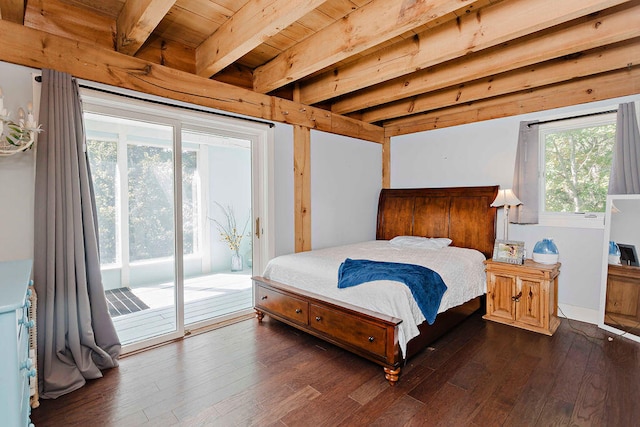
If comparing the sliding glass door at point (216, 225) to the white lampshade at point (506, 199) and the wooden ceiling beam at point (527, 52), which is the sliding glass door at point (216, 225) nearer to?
the wooden ceiling beam at point (527, 52)

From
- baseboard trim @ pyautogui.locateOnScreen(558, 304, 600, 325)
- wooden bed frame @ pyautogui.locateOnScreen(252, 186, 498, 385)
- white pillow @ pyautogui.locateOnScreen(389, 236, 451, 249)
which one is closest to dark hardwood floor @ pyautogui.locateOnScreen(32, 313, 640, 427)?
wooden bed frame @ pyautogui.locateOnScreen(252, 186, 498, 385)

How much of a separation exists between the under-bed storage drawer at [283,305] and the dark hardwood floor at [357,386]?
216mm

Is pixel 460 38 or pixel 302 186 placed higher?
pixel 460 38

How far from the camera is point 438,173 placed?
174 inches

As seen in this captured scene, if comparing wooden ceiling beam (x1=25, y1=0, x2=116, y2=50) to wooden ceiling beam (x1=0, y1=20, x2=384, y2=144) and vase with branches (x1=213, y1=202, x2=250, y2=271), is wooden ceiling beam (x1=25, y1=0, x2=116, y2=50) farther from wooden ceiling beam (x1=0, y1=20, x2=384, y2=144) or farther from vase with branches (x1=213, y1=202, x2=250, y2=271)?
vase with branches (x1=213, y1=202, x2=250, y2=271)

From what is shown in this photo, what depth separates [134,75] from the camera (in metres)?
2.64

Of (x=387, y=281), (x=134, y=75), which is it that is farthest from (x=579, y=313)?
(x=134, y=75)

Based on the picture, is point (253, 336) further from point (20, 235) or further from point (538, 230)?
point (538, 230)

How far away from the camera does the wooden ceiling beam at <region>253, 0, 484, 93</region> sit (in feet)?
6.55

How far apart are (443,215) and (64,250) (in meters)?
3.90

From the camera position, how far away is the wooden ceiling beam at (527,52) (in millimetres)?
2186

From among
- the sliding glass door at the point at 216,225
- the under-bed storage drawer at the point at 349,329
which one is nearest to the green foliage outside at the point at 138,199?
the sliding glass door at the point at 216,225

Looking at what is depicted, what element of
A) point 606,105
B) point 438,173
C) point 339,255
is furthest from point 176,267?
point 606,105

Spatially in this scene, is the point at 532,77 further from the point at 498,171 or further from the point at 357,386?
the point at 357,386
